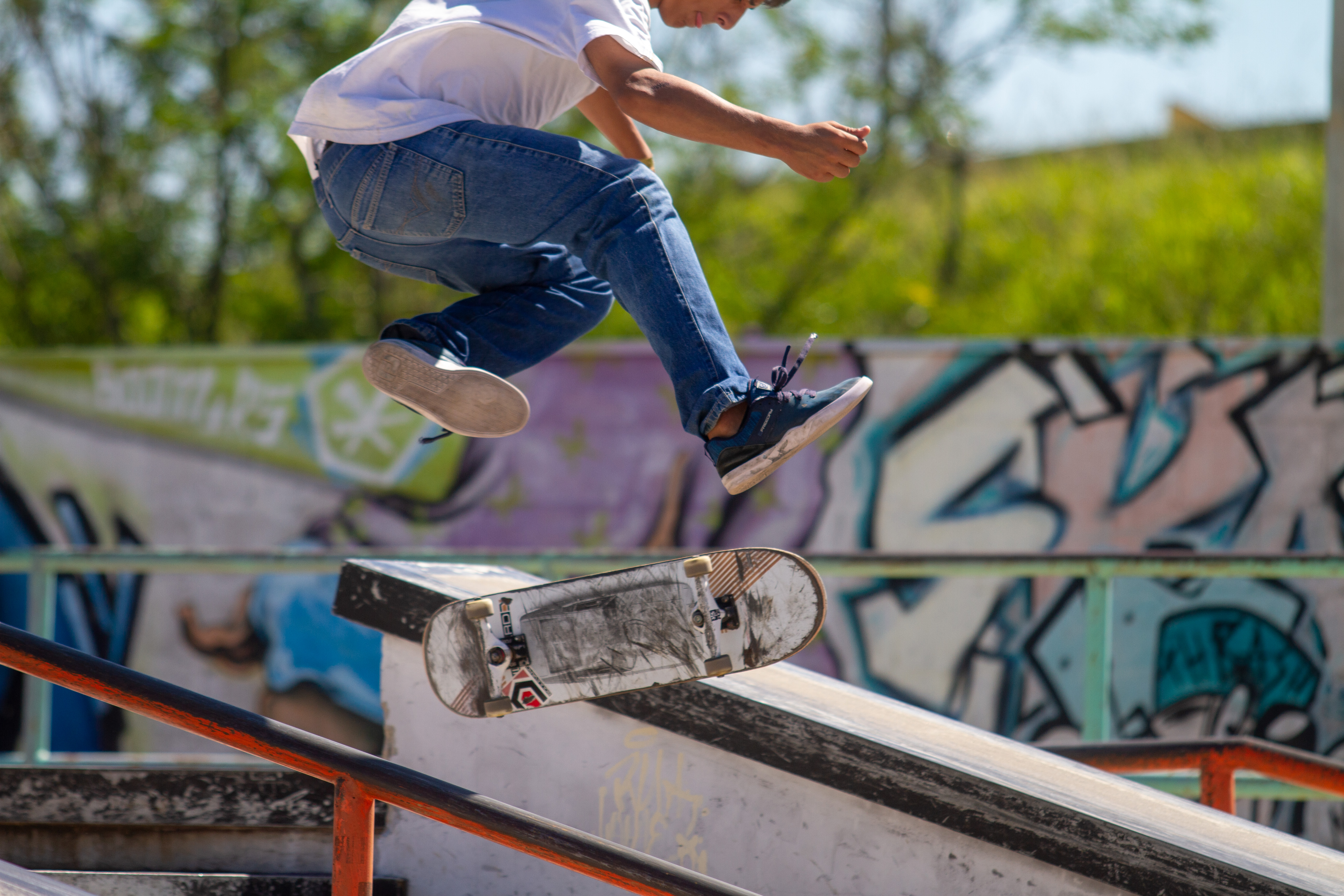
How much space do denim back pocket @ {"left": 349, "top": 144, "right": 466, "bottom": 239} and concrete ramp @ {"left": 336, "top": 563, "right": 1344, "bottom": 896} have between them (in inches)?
33.4

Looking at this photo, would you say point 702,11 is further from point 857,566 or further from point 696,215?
point 696,215

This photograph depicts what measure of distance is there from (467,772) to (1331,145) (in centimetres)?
655

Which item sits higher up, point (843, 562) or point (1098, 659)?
point (843, 562)

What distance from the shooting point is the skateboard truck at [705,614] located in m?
2.32

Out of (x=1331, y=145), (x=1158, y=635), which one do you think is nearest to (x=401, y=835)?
(x=1158, y=635)

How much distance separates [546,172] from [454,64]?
34cm

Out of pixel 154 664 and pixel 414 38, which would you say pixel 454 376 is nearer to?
pixel 414 38

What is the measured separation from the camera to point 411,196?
91.0 inches

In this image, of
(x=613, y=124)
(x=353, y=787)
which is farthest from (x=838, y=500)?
(x=353, y=787)

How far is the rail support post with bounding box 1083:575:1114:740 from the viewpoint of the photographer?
392 centimetres

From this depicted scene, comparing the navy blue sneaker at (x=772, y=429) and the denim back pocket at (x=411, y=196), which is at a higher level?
the denim back pocket at (x=411, y=196)

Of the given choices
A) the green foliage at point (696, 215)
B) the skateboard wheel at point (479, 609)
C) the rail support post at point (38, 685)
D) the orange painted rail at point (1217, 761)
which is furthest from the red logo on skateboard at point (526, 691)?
the green foliage at point (696, 215)

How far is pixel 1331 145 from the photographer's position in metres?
6.64

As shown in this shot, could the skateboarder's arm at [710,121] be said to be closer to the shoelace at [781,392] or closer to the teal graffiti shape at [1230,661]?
the shoelace at [781,392]
